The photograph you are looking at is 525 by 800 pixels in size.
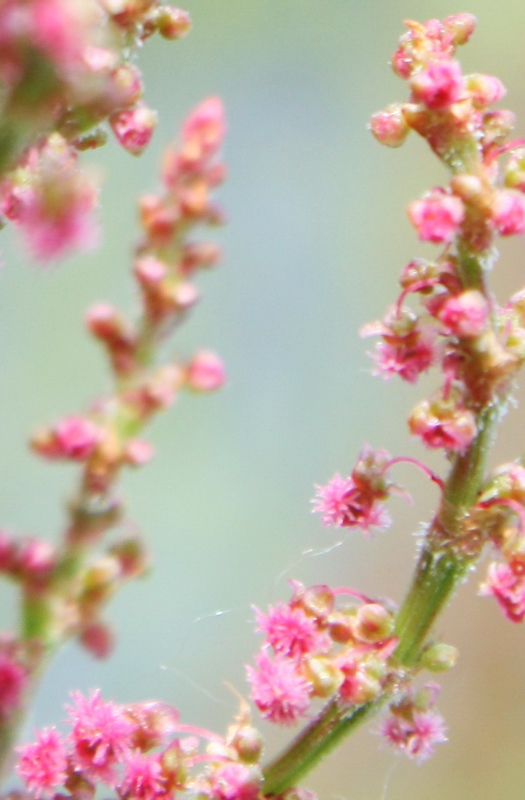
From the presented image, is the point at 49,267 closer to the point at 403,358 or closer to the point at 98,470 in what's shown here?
the point at 98,470

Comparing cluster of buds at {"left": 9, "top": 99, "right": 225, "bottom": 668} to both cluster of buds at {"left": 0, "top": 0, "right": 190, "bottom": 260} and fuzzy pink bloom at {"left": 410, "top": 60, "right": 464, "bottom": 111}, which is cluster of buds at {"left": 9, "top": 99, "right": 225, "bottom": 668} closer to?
cluster of buds at {"left": 0, "top": 0, "right": 190, "bottom": 260}

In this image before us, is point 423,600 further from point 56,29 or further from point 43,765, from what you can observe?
point 56,29

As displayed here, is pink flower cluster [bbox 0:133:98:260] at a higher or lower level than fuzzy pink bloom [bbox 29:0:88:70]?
lower

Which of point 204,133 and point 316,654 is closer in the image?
point 204,133

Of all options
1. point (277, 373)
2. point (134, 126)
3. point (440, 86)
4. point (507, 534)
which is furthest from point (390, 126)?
point (277, 373)

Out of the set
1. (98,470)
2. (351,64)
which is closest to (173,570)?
(351,64)

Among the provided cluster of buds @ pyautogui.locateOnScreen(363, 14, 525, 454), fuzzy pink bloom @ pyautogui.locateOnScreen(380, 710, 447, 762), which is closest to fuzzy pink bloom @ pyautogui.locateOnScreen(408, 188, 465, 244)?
cluster of buds @ pyautogui.locateOnScreen(363, 14, 525, 454)
